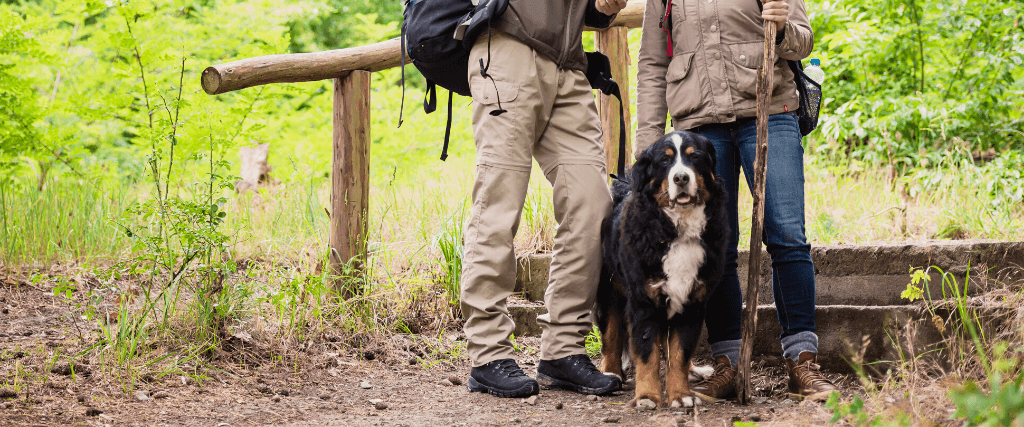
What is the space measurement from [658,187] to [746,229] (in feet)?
7.47

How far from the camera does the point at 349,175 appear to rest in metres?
4.05

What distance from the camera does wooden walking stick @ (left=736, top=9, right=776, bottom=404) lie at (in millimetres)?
2629

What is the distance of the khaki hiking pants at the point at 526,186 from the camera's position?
2.96 m

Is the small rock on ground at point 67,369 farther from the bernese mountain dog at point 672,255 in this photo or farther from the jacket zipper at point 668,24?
the jacket zipper at point 668,24

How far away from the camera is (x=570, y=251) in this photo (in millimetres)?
3113

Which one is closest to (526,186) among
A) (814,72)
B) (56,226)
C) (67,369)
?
(814,72)

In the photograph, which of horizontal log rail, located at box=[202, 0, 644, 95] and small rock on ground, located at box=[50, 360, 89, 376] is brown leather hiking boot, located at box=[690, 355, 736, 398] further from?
small rock on ground, located at box=[50, 360, 89, 376]

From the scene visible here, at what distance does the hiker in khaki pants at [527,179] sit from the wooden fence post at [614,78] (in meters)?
1.33

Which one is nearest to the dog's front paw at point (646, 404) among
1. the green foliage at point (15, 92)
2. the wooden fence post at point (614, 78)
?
the wooden fence post at point (614, 78)

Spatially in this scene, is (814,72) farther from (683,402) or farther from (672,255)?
(683,402)

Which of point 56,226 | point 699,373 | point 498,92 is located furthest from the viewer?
point 56,226

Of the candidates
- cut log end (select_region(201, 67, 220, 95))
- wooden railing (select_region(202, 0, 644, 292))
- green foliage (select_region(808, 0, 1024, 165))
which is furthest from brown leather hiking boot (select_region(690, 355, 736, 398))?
green foliage (select_region(808, 0, 1024, 165))

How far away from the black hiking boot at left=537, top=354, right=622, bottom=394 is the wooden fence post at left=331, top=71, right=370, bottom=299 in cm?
137

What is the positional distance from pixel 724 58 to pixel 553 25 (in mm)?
708
